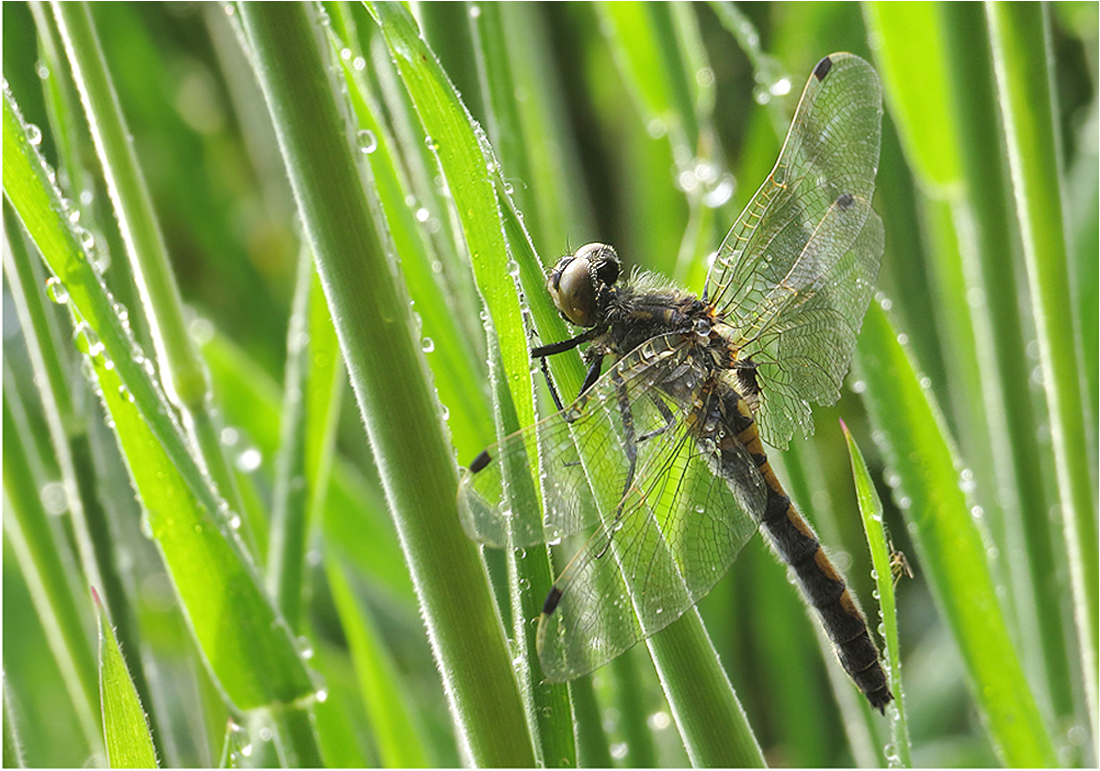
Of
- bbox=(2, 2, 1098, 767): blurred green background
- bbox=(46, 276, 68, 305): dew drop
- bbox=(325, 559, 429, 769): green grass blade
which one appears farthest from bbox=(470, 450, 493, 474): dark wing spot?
bbox=(325, 559, 429, 769): green grass blade

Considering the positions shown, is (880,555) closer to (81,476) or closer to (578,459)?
(578,459)

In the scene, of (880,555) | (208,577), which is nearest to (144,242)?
(208,577)

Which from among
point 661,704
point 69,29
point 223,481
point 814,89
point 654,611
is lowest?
point 661,704

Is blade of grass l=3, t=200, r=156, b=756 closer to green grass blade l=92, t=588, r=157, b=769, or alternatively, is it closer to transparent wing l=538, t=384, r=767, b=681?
green grass blade l=92, t=588, r=157, b=769

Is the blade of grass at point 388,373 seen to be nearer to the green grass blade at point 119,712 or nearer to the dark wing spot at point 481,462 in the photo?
the dark wing spot at point 481,462

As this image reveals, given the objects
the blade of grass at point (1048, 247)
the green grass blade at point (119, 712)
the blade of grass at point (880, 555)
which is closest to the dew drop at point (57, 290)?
the green grass blade at point (119, 712)

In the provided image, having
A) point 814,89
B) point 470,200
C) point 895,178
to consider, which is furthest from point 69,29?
point 895,178

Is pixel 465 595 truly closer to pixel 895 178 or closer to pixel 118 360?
pixel 118 360
